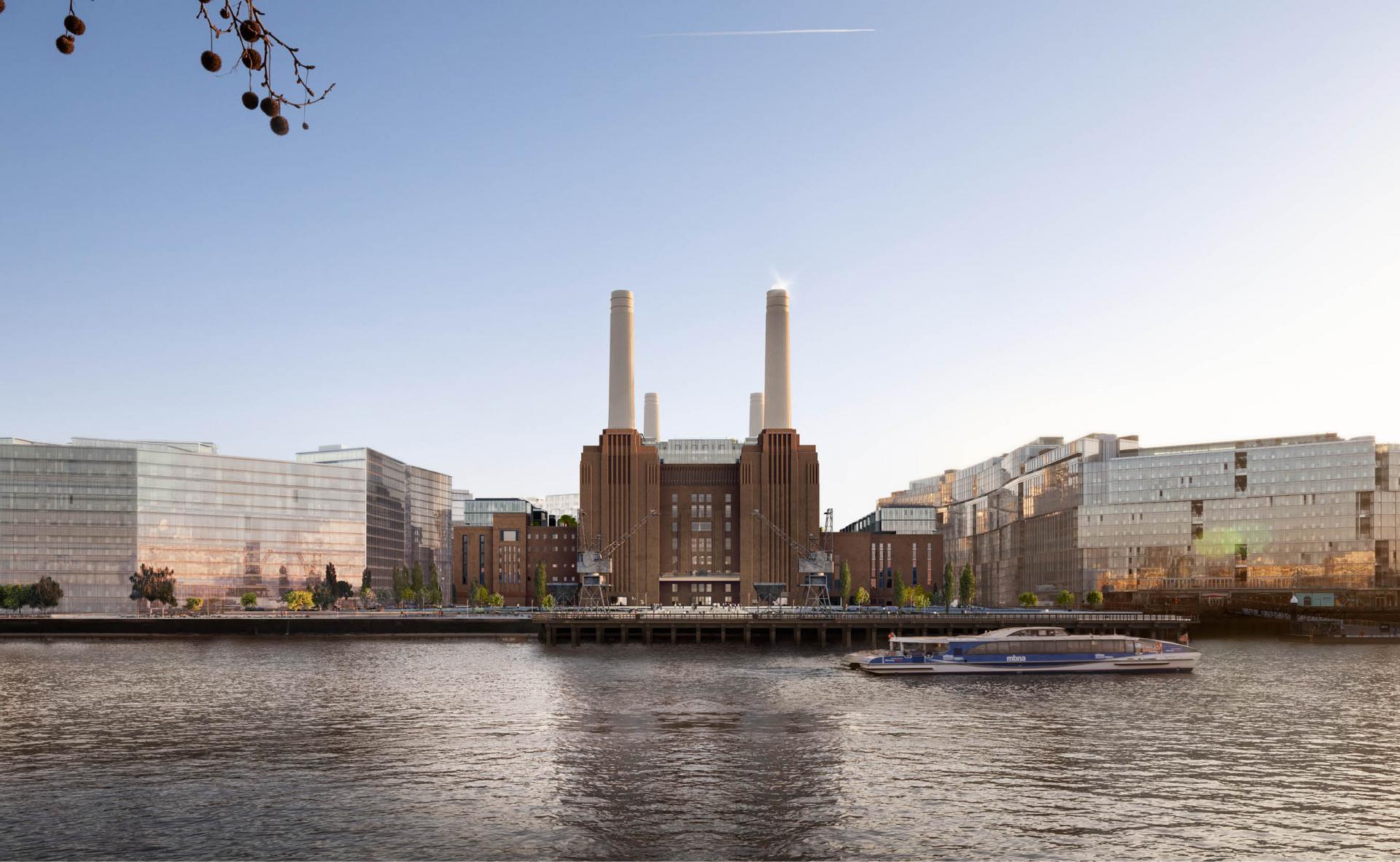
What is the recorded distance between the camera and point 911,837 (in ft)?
139

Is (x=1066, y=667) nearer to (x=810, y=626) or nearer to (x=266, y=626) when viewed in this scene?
(x=810, y=626)

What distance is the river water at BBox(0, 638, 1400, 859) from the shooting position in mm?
42219

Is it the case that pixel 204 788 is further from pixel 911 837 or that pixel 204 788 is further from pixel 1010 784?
pixel 1010 784

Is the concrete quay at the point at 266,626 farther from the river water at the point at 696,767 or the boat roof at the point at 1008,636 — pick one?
the boat roof at the point at 1008,636

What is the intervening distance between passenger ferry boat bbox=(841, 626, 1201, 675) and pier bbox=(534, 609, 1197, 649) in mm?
34875

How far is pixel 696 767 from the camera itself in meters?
56.4

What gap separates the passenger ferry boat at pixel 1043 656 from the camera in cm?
11450

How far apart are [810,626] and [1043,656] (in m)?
51.1

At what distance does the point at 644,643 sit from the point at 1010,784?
11509cm

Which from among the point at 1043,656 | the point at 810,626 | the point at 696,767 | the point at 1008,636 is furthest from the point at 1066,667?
the point at 696,767

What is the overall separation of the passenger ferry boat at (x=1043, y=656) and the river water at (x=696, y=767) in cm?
714

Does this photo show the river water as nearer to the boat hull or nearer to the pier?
the boat hull

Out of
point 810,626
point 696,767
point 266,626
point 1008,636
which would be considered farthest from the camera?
point 266,626

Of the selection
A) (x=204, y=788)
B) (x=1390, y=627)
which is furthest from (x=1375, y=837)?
(x=1390, y=627)
